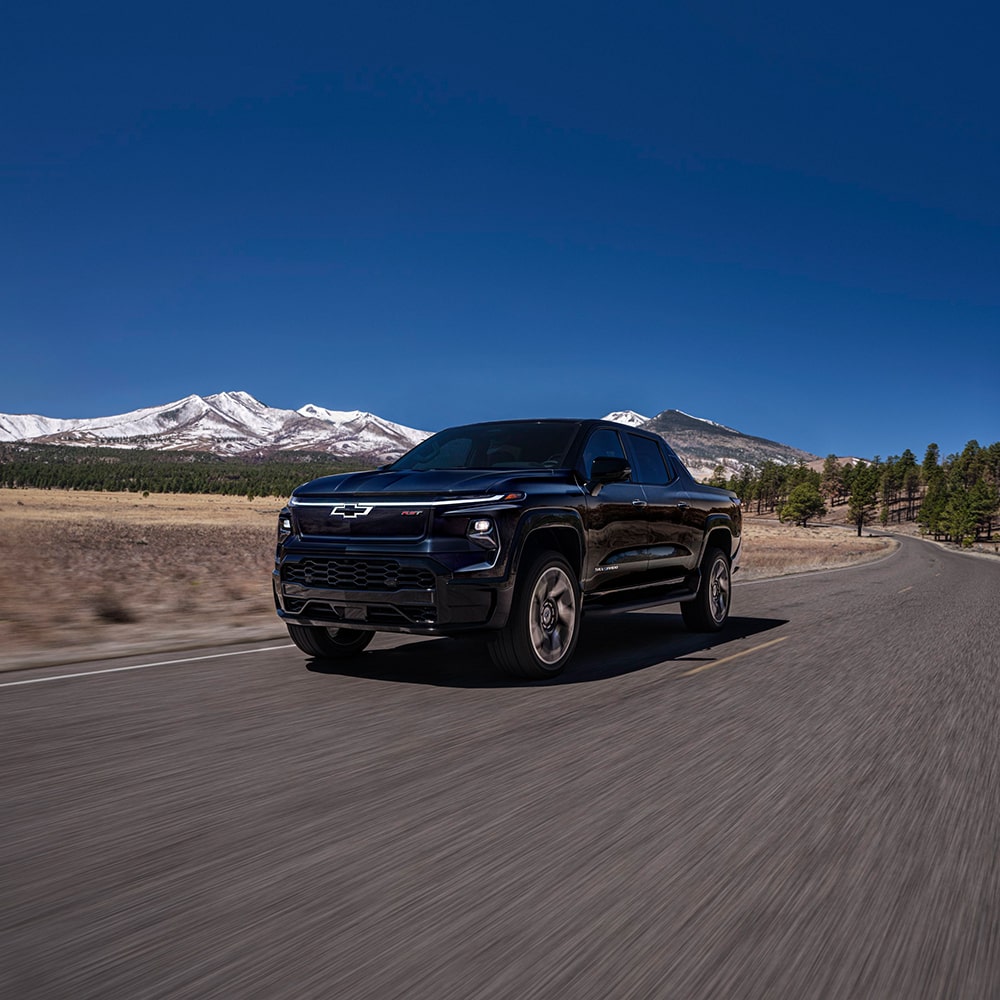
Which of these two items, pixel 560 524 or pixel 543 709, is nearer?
pixel 543 709

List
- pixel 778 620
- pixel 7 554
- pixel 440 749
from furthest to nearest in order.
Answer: pixel 7 554 → pixel 778 620 → pixel 440 749

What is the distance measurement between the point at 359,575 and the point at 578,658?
238cm

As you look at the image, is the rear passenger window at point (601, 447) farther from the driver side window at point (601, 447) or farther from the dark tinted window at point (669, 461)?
the dark tinted window at point (669, 461)

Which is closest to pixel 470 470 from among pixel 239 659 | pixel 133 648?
pixel 239 659

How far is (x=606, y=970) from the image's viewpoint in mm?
2125

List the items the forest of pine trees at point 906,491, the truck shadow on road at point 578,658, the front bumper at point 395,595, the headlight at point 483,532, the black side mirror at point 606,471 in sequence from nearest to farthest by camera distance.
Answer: the front bumper at point 395,595
the headlight at point 483,532
the truck shadow on road at point 578,658
the black side mirror at point 606,471
the forest of pine trees at point 906,491

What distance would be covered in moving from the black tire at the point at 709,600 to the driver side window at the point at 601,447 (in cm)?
209

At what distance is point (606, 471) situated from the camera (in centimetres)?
659

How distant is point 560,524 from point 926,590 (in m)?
15.2

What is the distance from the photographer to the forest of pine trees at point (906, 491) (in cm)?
11206

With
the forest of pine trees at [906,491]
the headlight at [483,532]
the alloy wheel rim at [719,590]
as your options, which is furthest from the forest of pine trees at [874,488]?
the headlight at [483,532]

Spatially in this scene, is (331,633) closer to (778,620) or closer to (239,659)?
(239,659)

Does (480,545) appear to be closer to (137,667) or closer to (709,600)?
(137,667)

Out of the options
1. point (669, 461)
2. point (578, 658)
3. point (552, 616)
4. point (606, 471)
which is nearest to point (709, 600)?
point (669, 461)
